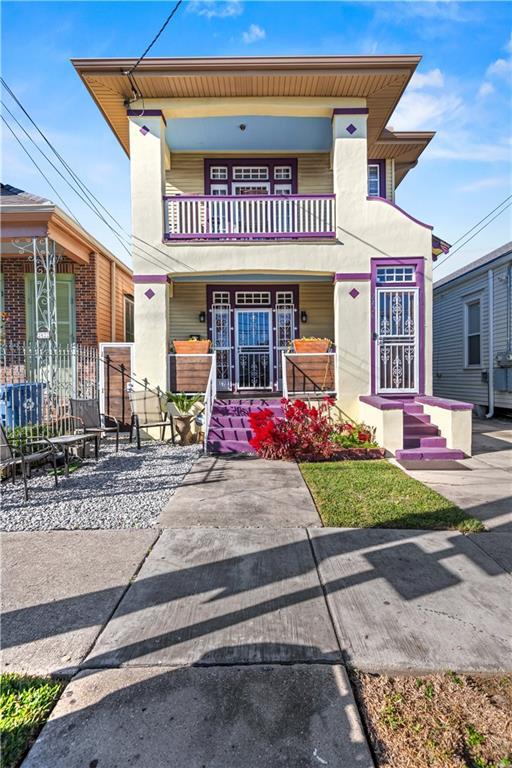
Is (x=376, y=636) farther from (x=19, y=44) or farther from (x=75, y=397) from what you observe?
(x=19, y=44)

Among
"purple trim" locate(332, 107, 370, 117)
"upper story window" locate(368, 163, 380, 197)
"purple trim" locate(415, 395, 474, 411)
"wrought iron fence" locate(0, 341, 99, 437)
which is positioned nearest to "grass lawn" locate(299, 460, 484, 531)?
"purple trim" locate(415, 395, 474, 411)

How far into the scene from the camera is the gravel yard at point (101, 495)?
15.1ft

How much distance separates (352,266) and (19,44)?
7.24 m

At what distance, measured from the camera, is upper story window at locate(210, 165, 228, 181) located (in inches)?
450

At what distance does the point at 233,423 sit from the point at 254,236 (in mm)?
4224

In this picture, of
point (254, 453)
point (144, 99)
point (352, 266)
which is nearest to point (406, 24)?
point (352, 266)

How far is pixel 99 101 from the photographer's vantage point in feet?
31.9

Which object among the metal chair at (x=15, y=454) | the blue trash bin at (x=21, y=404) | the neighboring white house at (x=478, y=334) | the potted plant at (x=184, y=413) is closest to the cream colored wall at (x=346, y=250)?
the potted plant at (x=184, y=413)

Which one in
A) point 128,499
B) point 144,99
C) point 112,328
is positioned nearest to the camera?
point 128,499

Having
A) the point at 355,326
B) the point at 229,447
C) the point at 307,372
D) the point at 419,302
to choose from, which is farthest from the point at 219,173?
the point at 229,447

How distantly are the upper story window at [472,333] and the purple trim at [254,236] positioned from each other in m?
7.07

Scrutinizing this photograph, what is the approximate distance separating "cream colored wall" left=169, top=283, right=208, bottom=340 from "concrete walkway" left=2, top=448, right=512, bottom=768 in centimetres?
775

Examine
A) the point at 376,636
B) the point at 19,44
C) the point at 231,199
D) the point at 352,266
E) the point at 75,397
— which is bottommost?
the point at 376,636

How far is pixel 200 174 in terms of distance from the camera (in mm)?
11461
